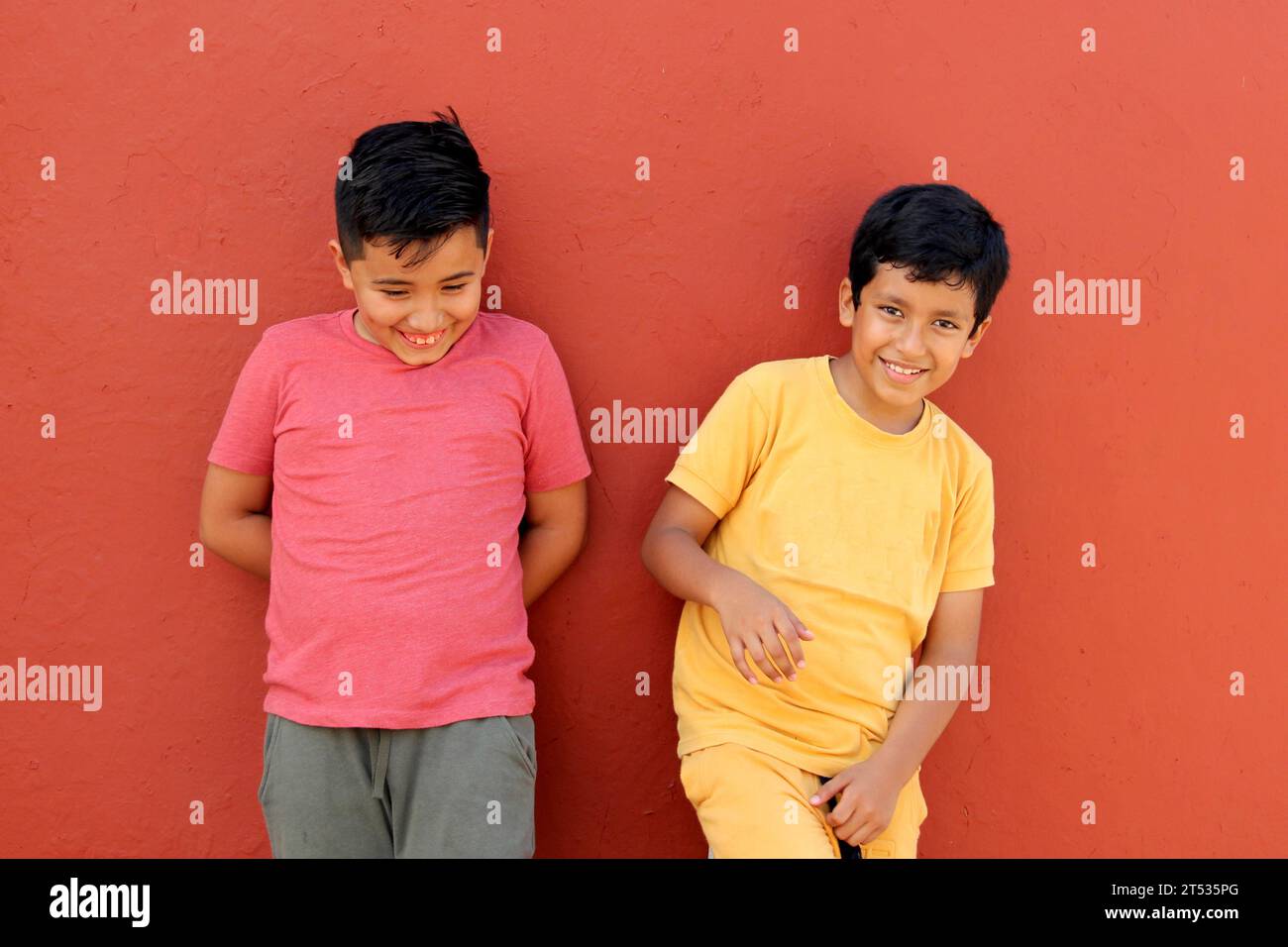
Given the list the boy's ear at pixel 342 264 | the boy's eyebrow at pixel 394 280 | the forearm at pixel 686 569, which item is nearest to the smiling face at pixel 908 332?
the forearm at pixel 686 569

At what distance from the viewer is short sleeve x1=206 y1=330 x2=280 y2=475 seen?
2.20 m

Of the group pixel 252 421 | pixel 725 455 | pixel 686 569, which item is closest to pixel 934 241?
pixel 725 455

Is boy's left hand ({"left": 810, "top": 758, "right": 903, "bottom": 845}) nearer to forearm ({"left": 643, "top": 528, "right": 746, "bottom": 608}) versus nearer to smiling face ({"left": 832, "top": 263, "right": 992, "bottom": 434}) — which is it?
forearm ({"left": 643, "top": 528, "right": 746, "bottom": 608})

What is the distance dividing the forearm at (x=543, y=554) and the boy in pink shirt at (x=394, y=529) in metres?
0.09

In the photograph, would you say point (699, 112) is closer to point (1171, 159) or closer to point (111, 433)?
point (1171, 159)

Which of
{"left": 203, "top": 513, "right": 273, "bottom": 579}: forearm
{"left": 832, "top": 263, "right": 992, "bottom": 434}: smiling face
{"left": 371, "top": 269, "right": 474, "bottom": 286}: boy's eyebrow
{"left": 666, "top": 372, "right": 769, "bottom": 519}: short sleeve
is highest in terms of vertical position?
{"left": 371, "top": 269, "right": 474, "bottom": 286}: boy's eyebrow

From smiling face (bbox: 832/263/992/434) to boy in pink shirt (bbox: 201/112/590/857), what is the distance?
2.30 feet

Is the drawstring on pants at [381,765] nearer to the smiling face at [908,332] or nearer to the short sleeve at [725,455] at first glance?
the short sleeve at [725,455]

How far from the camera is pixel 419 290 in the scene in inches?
81.4

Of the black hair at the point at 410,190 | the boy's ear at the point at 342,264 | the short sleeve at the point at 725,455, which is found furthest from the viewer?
the short sleeve at the point at 725,455

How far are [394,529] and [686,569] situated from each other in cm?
56

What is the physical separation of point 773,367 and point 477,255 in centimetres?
64

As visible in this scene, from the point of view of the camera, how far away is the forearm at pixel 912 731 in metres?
2.18

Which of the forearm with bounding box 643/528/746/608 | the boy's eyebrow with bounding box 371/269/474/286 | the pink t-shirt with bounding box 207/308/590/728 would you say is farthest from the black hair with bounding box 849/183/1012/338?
the boy's eyebrow with bounding box 371/269/474/286
